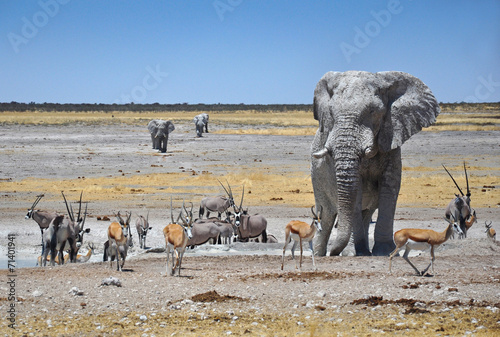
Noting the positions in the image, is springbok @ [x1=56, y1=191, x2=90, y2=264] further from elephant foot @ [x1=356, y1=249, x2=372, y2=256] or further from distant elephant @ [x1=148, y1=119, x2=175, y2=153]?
distant elephant @ [x1=148, y1=119, x2=175, y2=153]

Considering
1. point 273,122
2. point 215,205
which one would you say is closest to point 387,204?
point 215,205

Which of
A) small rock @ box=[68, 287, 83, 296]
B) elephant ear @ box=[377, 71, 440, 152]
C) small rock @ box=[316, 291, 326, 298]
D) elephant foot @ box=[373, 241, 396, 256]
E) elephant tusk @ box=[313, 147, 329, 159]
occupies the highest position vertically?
elephant ear @ box=[377, 71, 440, 152]

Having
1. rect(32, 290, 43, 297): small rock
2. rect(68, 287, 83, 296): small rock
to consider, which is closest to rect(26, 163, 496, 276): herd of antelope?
rect(68, 287, 83, 296): small rock

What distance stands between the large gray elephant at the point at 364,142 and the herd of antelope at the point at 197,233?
2.15 ft

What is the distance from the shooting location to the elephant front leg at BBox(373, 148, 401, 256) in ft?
40.2

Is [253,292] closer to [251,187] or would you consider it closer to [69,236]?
[69,236]

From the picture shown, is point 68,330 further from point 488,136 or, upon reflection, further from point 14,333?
point 488,136

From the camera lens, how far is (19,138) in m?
47.1

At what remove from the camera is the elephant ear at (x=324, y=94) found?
1278cm

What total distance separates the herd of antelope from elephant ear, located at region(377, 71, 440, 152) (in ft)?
6.03

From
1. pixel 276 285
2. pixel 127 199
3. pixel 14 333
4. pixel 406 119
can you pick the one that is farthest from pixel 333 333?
pixel 127 199

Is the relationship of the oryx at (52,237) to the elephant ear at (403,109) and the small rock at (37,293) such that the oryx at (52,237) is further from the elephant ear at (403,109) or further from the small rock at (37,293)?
the elephant ear at (403,109)

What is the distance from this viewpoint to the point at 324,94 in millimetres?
13195

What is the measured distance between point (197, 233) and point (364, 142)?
4732 mm
